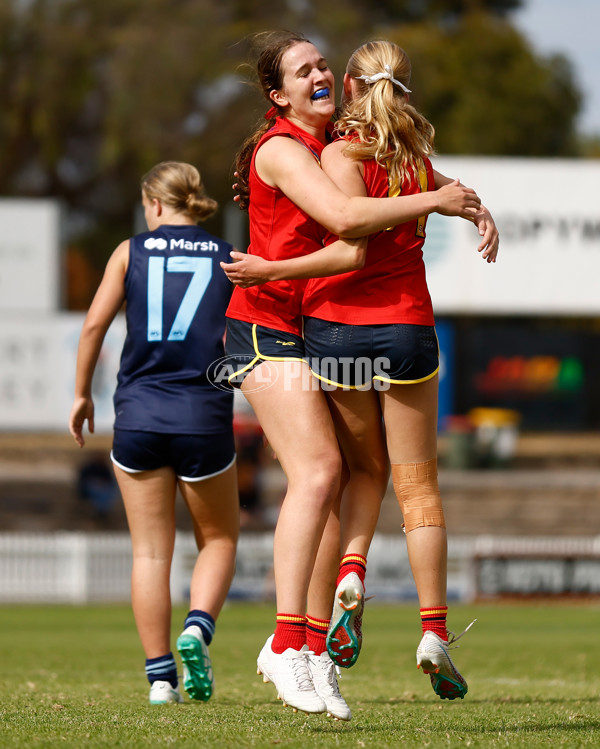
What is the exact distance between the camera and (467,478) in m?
29.4

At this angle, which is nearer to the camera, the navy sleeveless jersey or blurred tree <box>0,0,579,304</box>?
the navy sleeveless jersey

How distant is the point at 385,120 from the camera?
4180 mm

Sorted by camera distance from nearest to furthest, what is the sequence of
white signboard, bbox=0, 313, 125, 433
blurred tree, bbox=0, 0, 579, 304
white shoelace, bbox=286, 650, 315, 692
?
white shoelace, bbox=286, 650, 315, 692
white signboard, bbox=0, 313, 125, 433
blurred tree, bbox=0, 0, 579, 304

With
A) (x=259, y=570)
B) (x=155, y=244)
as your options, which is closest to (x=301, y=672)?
(x=155, y=244)

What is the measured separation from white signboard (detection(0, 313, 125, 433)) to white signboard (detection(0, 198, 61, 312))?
71cm

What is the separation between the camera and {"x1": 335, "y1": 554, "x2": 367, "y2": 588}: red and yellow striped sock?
438cm

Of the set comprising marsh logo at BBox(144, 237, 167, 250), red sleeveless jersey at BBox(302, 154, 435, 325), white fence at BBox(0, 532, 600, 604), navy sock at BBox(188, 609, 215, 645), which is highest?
marsh logo at BBox(144, 237, 167, 250)

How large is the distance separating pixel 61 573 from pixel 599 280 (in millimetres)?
14109

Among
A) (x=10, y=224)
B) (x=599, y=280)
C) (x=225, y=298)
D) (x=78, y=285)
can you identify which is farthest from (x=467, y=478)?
(x=225, y=298)

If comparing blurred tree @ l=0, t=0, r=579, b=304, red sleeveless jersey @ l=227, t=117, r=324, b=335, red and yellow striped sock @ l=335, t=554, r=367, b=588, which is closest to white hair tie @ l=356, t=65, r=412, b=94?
red sleeveless jersey @ l=227, t=117, r=324, b=335

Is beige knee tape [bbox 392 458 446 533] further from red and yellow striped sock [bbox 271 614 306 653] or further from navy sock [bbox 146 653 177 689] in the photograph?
navy sock [bbox 146 653 177 689]


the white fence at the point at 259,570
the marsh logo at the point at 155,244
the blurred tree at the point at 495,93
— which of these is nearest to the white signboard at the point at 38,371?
the white fence at the point at 259,570

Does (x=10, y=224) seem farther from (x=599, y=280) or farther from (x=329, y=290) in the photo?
(x=329, y=290)

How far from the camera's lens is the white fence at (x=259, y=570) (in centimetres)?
1845
